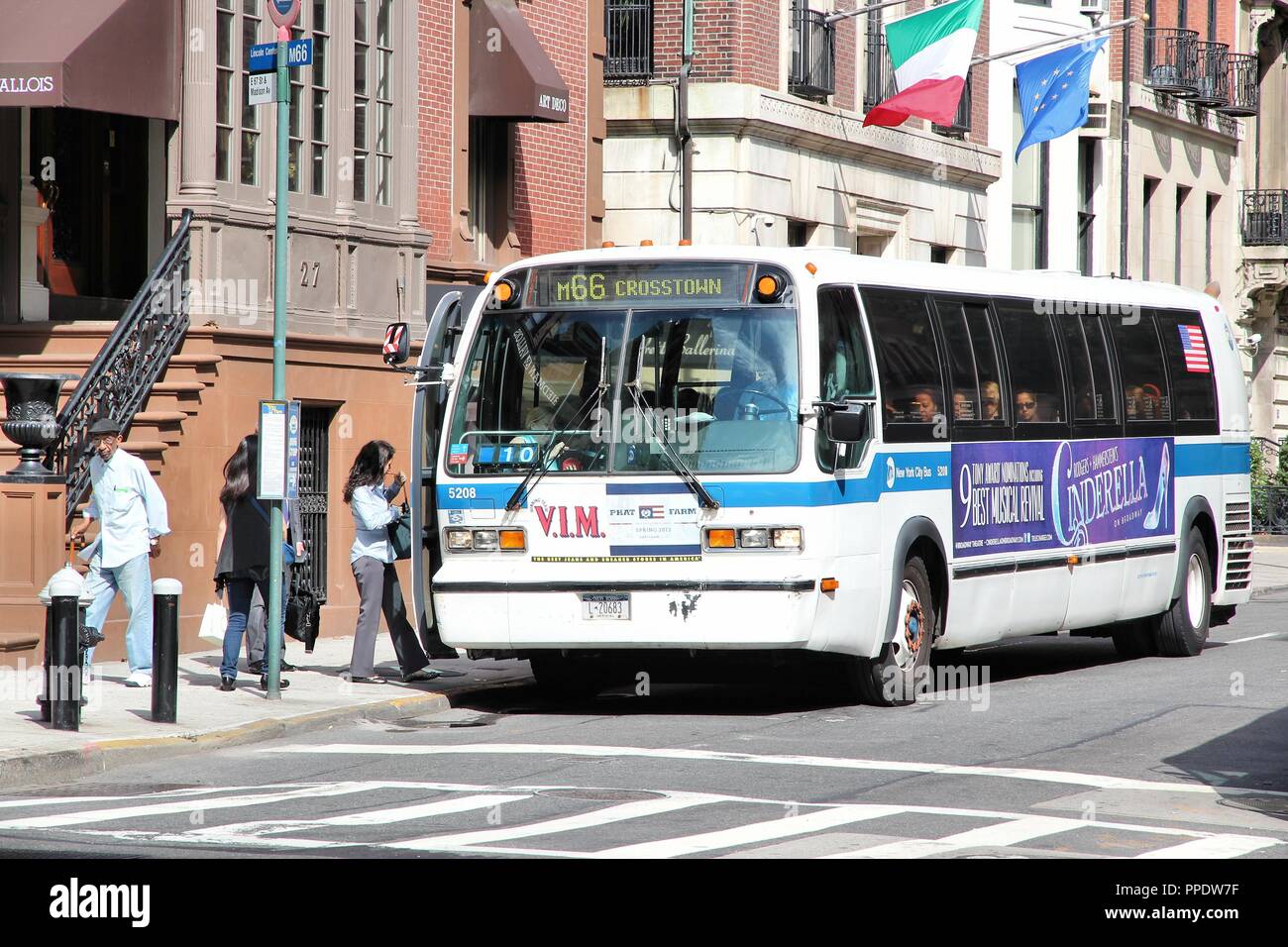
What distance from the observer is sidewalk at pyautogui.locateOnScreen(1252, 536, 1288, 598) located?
29.2m

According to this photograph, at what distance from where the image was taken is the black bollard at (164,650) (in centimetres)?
1357

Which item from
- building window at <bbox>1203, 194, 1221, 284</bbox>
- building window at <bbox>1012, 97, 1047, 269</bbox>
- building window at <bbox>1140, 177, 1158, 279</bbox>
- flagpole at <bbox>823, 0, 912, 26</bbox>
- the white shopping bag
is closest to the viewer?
the white shopping bag

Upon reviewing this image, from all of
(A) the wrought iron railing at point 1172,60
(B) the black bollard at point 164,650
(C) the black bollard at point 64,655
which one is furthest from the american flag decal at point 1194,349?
(A) the wrought iron railing at point 1172,60

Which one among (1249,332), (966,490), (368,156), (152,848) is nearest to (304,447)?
(368,156)

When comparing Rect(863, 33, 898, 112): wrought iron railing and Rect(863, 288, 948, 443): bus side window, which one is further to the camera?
Rect(863, 33, 898, 112): wrought iron railing

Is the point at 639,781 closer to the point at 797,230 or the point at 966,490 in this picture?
the point at 966,490

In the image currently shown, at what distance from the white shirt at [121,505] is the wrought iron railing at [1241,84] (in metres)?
32.1

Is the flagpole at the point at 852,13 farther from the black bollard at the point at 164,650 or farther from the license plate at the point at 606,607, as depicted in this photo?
the black bollard at the point at 164,650

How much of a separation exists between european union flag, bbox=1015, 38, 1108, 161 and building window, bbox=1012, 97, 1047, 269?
15.4ft

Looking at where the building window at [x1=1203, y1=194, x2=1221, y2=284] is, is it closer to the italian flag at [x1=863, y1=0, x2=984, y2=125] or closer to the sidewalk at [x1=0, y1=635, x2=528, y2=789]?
the italian flag at [x1=863, y1=0, x2=984, y2=125]

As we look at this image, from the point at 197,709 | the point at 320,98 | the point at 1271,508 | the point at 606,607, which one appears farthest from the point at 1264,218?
the point at 197,709

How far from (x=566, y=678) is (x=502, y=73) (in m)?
9.29

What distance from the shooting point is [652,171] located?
93.1ft

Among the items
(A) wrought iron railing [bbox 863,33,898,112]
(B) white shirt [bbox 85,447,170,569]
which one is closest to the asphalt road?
(B) white shirt [bbox 85,447,170,569]
